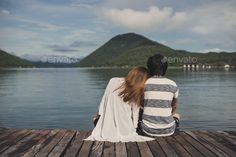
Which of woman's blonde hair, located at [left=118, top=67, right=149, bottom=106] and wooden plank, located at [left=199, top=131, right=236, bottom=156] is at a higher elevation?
woman's blonde hair, located at [left=118, top=67, right=149, bottom=106]

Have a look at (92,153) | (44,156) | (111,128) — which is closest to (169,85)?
(111,128)

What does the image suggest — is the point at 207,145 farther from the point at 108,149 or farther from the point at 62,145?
the point at 62,145

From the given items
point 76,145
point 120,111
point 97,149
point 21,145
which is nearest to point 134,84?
point 120,111

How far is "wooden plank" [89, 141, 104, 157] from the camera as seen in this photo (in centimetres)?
847

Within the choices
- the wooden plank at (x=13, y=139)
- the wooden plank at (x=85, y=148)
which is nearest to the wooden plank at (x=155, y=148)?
the wooden plank at (x=85, y=148)

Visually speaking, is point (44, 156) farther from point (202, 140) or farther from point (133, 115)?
point (202, 140)

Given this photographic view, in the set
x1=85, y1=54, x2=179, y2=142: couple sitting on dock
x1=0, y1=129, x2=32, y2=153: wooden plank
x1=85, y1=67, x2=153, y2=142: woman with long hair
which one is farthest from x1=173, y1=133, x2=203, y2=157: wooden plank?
x1=0, y1=129, x2=32, y2=153: wooden plank

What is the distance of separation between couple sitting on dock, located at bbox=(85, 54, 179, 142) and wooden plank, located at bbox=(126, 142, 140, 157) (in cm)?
27

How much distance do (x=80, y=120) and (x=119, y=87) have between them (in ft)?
65.0

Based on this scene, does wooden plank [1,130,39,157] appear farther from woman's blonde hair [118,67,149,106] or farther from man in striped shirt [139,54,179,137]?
man in striped shirt [139,54,179,137]

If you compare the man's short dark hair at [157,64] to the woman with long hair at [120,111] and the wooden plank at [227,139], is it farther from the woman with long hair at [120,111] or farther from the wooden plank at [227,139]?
the wooden plank at [227,139]

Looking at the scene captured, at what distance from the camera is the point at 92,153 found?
855 cm

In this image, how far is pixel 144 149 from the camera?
885 cm

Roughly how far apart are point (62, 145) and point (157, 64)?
9.93 ft
